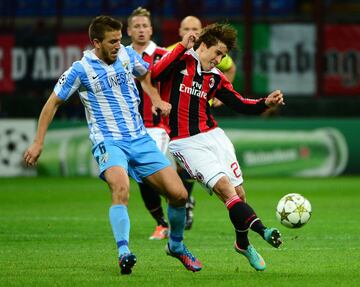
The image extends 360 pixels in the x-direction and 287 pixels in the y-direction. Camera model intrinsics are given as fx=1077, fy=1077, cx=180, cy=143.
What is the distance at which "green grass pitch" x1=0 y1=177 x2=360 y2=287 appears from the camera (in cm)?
791

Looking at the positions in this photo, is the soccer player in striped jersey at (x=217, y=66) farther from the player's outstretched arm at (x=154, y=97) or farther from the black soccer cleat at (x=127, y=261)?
the black soccer cleat at (x=127, y=261)

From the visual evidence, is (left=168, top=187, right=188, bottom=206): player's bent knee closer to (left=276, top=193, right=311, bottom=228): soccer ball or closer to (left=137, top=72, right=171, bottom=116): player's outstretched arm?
(left=137, top=72, right=171, bottom=116): player's outstretched arm

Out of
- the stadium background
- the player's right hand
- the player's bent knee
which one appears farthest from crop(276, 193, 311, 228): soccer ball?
the stadium background

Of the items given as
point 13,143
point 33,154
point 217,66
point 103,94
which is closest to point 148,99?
point 217,66

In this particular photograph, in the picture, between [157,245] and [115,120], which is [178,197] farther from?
[157,245]

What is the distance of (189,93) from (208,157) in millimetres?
613

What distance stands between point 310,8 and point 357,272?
15.3 metres

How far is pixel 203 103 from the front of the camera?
8.92m

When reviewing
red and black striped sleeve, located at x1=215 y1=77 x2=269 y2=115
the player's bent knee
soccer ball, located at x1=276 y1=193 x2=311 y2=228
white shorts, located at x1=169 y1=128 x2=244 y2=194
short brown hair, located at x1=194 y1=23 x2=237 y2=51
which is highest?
short brown hair, located at x1=194 y1=23 x2=237 y2=51

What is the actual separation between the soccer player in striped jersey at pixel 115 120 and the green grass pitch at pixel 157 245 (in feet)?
1.74

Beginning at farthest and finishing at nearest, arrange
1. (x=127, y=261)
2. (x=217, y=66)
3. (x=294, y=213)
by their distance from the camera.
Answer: (x=217, y=66)
(x=294, y=213)
(x=127, y=261)

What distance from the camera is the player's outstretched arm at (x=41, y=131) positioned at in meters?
7.99

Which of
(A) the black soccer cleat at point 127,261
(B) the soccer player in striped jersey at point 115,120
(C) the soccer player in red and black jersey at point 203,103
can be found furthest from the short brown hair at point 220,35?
(A) the black soccer cleat at point 127,261

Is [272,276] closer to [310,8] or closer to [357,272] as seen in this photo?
[357,272]
